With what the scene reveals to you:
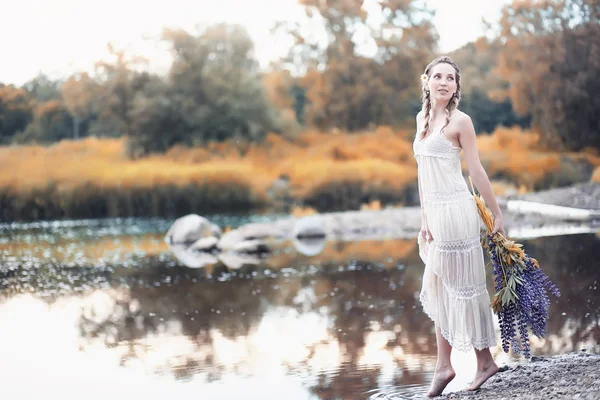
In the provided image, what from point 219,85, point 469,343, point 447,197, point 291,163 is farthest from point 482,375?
point 219,85

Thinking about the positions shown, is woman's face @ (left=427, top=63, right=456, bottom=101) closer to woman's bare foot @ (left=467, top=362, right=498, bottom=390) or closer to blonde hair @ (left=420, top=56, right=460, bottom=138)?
blonde hair @ (left=420, top=56, right=460, bottom=138)

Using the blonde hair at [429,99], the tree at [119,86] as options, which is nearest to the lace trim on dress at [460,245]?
the blonde hair at [429,99]

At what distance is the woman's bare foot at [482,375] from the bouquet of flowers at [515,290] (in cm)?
10

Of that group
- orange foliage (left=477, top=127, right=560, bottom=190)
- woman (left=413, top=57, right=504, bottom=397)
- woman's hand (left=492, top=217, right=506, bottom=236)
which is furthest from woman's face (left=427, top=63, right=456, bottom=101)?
orange foliage (left=477, top=127, right=560, bottom=190)

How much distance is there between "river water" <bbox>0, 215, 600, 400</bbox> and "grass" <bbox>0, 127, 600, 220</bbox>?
574 cm

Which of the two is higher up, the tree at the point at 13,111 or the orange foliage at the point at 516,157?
the tree at the point at 13,111

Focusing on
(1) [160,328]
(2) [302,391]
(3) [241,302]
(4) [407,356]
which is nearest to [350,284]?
(3) [241,302]

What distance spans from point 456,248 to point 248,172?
42.6ft

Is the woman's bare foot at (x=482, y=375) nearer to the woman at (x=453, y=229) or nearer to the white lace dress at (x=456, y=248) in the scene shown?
the woman at (x=453, y=229)

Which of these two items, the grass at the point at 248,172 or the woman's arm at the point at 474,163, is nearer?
the woman's arm at the point at 474,163

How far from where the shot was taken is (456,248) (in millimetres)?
3330

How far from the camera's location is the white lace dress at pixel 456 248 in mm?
3309

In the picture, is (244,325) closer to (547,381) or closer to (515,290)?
(515,290)

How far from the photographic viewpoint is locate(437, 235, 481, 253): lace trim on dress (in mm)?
3320
